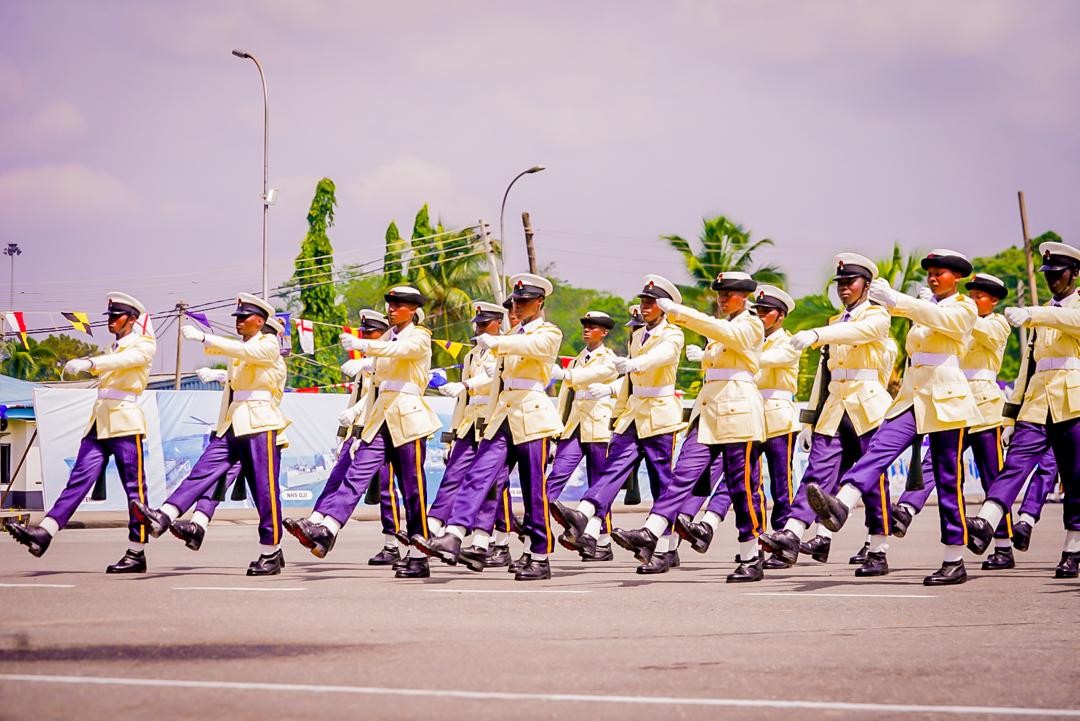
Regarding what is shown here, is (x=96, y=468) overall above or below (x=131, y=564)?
above

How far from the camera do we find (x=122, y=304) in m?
11.6

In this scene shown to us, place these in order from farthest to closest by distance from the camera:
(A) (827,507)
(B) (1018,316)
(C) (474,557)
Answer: (C) (474,557) → (A) (827,507) → (B) (1018,316)

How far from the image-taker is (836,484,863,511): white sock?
9.87 metres

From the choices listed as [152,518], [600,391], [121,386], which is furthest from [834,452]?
[121,386]

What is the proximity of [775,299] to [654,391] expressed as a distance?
1231 mm

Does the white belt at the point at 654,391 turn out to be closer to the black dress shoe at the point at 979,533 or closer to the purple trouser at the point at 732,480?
the purple trouser at the point at 732,480

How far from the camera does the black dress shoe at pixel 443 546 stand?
32.6 ft

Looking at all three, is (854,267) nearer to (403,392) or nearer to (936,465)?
(936,465)

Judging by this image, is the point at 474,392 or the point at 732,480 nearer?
the point at 732,480

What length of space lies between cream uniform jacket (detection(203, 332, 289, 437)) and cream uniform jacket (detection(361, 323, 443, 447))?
75 centimetres

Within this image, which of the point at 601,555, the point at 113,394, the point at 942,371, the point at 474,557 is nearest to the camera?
the point at 942,371

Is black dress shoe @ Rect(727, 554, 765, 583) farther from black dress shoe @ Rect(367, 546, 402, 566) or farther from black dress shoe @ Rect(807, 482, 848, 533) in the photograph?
black dress shoe @ Rect(367, 546, 402, 566)

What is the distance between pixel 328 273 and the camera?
5212cm

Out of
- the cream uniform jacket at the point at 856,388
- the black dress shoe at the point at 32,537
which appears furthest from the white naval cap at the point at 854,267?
the black dress shoe at the point at 32,537
